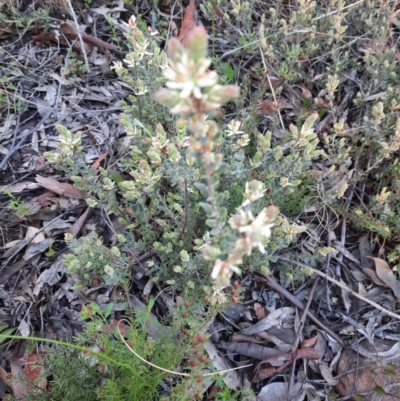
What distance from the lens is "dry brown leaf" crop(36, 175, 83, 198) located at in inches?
108

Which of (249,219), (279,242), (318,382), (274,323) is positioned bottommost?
(318,382)

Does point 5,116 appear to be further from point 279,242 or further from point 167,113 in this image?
point 279,242

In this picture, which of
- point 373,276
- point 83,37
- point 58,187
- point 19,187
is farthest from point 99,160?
point 373,276

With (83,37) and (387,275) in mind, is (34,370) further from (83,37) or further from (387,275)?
(83,37)

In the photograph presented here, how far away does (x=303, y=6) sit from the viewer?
277 cm

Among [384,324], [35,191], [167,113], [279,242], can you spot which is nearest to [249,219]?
[279,242]

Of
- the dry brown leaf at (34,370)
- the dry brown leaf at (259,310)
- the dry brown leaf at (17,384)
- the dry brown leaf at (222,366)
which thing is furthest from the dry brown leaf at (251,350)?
the dry brown leaf at (17,384)

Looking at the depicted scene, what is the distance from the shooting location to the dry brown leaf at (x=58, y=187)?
8.98 ft

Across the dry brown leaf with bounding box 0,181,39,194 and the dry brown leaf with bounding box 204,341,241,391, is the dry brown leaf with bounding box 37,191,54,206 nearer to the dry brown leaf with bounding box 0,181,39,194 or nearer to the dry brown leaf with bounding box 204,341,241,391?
the dry brown leaf with bounding box 0,181,39,194

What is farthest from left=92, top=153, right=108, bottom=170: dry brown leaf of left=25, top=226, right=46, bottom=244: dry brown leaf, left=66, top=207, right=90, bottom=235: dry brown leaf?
left=25, top=226, right=46, bottom=244: dry brown leaf

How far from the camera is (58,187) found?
277 centimetres

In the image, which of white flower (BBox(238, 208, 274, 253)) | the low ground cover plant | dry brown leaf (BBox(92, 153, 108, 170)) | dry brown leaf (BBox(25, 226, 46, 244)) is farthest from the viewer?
dry brown leaf (BBox(92, 153, 108, 170))

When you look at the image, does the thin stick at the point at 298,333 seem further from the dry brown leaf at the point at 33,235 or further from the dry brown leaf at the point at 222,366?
the dry brown leaf at the point at 33,235

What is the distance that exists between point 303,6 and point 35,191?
2183 millimetres
